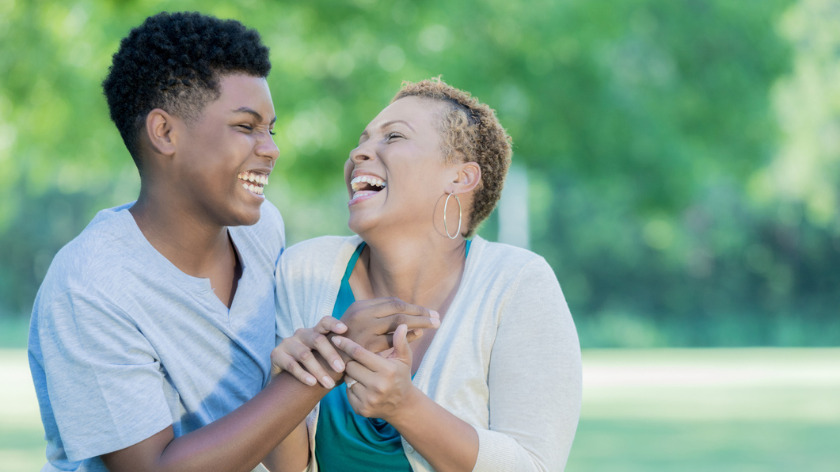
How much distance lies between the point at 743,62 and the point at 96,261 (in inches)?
518

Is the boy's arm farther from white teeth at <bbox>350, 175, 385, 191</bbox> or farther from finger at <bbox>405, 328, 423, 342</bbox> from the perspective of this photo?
white teeth at <bbox>350, 175, 385, 191</bbox>

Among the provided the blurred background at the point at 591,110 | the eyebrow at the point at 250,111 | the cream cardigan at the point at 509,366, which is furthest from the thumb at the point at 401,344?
the blurred background at the point at 591,110

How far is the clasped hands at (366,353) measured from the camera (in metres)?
2.70

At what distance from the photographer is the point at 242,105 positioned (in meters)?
3.30

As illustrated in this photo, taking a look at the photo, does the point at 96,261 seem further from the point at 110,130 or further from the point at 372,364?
the point at 110,130

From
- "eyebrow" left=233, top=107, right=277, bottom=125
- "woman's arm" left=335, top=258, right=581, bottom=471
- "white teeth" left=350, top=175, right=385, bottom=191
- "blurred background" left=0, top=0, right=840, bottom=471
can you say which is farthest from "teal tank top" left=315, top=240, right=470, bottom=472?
"blurred background" left=0, top=0, right=840, bottom=471

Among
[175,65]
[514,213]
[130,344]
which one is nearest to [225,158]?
[175,65]

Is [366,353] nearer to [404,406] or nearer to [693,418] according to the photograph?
[404,406]

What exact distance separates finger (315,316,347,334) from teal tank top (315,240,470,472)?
0.40 metres

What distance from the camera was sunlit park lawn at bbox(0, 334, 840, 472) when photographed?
891 cm

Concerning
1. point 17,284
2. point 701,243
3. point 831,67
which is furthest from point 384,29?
point 17,284

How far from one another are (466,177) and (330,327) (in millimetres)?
926

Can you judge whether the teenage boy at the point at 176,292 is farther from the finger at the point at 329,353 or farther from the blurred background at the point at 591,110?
the blurred background at the point at 591,110

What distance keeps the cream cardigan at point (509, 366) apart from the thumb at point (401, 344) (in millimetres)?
310
